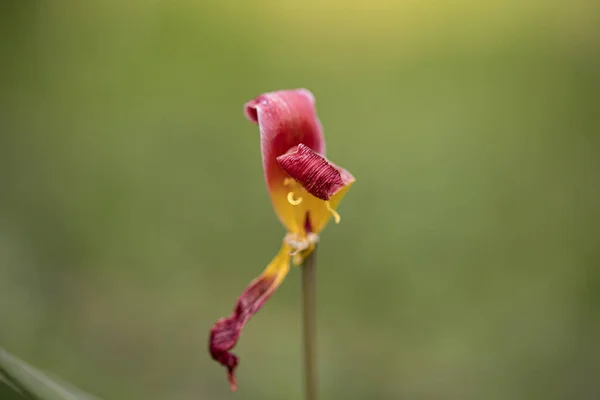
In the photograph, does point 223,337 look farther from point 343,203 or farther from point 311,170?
point 343,203

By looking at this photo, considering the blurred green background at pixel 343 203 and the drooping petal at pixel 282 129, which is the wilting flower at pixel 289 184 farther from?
the blurred green background at pixel 343 203

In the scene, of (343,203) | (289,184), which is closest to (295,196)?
(289,184)

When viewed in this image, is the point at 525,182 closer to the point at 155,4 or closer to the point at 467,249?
the point at 467,249

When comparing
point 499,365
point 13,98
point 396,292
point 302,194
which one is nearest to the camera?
point 302,194

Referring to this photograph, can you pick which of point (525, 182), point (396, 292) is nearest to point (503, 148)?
point (525, 182)

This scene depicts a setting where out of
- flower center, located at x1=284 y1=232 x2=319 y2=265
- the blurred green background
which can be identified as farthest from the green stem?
the blurred green background

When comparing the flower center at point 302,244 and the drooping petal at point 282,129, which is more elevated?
the drooping petal at point 282,129

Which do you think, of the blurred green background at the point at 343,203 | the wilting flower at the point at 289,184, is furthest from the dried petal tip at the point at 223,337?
the blurred green background at the point at 343,203

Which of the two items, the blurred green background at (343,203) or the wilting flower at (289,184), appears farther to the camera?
the blurred green background at (343,203)
